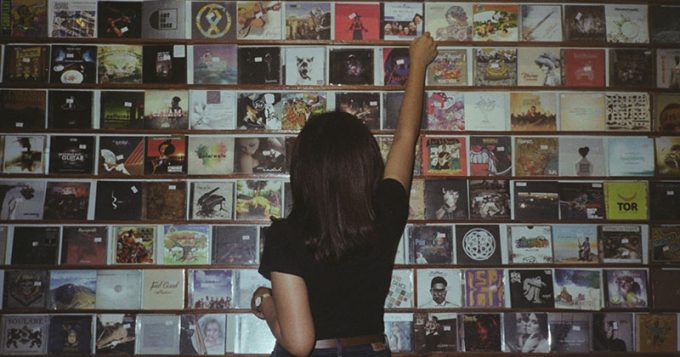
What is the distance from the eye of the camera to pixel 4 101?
2822mm

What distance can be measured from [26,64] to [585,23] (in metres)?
3.05

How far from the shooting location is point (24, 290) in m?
2.73

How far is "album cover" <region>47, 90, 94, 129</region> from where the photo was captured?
2811 mm

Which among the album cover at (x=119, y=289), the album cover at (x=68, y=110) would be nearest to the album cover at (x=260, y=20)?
the album cover at (x=68, y=110)

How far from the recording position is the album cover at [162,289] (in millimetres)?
2723

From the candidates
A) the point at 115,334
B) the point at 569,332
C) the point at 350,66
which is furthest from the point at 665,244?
the point at 115,334

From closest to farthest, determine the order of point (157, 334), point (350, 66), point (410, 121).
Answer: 1. point (410, 121)
2. point (157, 334)
3. point (350, 66)

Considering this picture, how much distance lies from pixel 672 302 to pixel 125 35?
327 centimetres

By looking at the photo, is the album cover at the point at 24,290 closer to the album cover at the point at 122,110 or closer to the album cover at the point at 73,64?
the album cover at the point at 122,110

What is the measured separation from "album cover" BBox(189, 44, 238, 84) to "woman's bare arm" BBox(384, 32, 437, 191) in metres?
1.16

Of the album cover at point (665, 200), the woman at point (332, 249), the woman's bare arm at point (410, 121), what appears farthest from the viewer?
the album cover at point (665, 200)

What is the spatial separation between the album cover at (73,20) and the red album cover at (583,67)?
2.59 metres

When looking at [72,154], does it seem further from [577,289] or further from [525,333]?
[577,289]

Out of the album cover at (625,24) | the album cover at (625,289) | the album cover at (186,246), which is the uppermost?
the album cover at (625,24)
